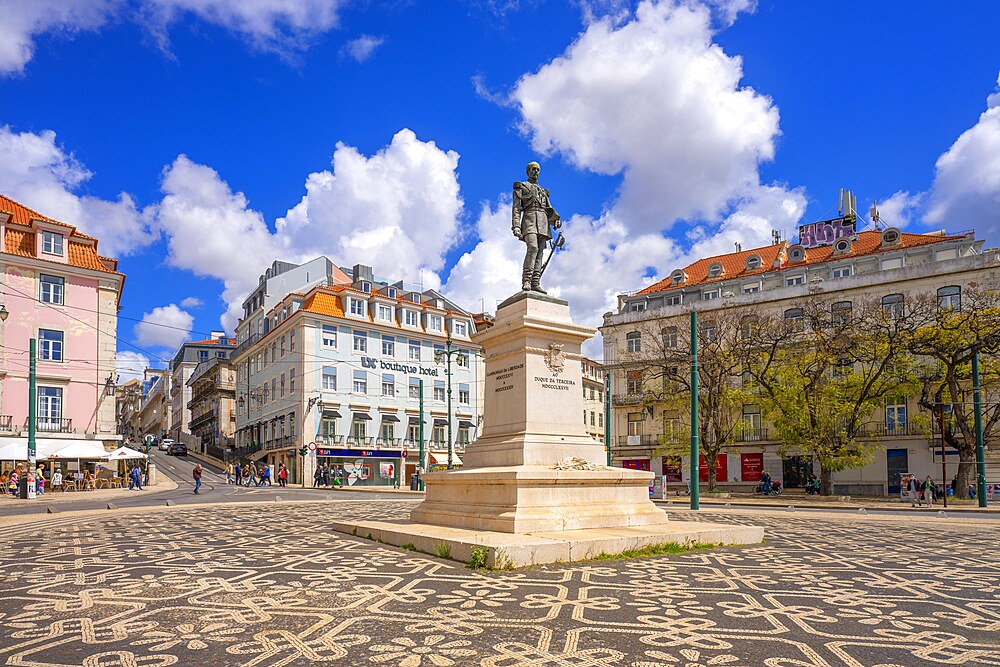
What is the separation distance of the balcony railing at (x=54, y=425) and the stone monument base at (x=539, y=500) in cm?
3369

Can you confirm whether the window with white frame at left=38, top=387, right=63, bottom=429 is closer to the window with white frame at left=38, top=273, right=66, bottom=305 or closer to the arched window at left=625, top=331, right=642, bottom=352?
the window with white frame at left=38, top=273, right=66, bottom=305

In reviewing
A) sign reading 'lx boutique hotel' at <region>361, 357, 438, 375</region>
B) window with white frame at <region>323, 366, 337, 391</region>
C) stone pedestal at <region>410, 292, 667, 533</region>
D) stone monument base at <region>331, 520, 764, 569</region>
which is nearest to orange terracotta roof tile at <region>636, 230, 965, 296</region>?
sign reading 'lx boutique hotel' at <region>361, 357, 438, 375</region>

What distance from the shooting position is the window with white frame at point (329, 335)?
169 feet

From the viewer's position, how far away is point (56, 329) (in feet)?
128

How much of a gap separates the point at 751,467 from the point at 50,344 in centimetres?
4281

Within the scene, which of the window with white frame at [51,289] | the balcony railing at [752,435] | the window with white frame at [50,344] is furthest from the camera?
the balcony railing at [752,435]

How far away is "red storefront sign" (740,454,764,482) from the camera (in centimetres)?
4812

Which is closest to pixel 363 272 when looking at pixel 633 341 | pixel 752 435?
pixel 633 341

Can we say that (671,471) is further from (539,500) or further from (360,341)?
(539,500)

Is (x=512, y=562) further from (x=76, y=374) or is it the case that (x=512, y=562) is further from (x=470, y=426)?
(x=470, y=426)

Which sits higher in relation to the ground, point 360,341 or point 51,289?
point 51,289

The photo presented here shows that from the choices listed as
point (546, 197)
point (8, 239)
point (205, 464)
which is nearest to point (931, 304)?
point (546, 197)

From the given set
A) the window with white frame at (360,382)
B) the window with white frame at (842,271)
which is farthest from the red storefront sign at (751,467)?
the window with white frame at (360,382)

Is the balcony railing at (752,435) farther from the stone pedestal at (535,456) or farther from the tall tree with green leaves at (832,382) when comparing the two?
the stone pedestal at (535,456)
